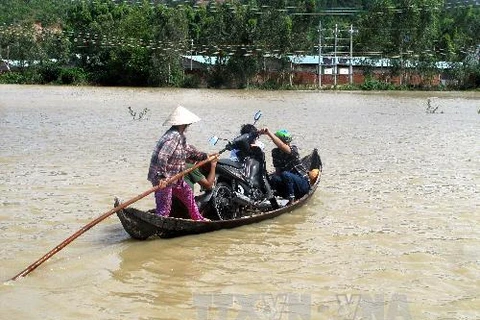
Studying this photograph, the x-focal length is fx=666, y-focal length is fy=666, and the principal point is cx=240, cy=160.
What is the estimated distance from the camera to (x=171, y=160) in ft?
24.4

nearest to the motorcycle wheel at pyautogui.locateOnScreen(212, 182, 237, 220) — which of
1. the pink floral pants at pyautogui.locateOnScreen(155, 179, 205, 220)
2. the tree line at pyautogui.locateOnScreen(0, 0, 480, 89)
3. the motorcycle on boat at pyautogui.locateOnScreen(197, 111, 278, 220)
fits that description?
the motorcycle on boat at pyautogui.locateOnScreen(197, 111, 278, 220)

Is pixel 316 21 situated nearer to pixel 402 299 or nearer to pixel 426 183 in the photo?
pixel 426 183

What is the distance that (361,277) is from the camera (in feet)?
22.1

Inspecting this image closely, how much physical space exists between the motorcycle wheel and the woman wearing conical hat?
23.6 inches

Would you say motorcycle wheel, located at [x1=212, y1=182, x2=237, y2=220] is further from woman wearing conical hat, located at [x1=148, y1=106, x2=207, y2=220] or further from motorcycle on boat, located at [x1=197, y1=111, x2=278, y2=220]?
woman wearing conical hat, located at [x1=148, y1=106, x2=207, y2=220]

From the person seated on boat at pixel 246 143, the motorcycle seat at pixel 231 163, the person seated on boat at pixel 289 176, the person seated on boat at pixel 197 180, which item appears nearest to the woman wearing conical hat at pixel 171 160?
the person seated on boat at pixel 197 180

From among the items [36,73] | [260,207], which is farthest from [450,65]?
[260,207]

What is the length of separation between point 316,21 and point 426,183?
57686mm

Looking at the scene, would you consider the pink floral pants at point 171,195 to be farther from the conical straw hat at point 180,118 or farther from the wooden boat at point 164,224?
the conical straw hat at point 180,118

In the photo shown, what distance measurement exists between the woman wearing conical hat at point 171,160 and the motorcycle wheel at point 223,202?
0.60 m

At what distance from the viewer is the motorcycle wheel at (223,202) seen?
8249 mm

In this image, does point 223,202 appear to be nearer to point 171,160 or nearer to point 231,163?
point 231,163

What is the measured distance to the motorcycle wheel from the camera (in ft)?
27.1

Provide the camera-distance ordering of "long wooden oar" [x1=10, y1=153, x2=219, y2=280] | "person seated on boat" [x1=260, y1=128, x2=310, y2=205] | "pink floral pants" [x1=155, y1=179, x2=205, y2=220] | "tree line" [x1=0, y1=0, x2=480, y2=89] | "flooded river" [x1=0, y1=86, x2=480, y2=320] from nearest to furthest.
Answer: "flooded river" [x1=0, y1=86, x2=480, y2=320] → "long wooden oar" [x1=10, y1=153, x2=219, y2=280] → "pink floral pants" [x1=155, y1=179, x2=205, y2=220] → "person seated on boat" [x1=260, y1=128, x2=310, y2=205] → "tree line" [x1=0, y1=0, x2=480, y2=89]
